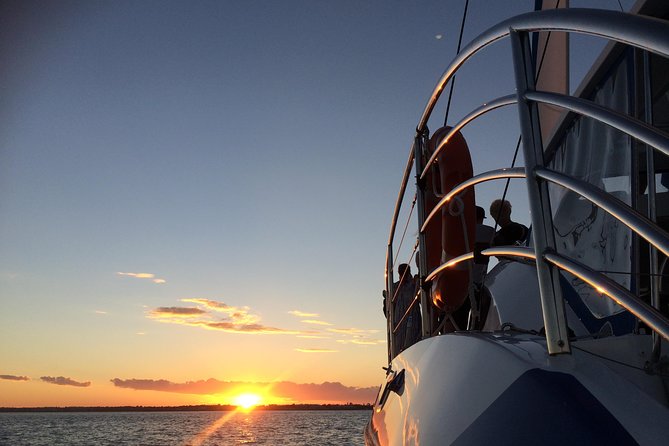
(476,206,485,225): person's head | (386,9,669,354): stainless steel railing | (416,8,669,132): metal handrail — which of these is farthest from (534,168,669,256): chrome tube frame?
(476,206,485,225): person's head

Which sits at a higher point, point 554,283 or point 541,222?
point 541,222

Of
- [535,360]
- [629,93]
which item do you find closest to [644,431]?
[535,360]

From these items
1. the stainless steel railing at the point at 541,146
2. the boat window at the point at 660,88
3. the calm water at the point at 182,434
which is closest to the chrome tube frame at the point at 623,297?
the stainless steel railing at the point at 541,146

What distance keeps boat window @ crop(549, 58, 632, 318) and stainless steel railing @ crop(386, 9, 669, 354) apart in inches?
34.9

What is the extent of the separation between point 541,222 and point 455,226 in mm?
960

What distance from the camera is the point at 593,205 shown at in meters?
2.81

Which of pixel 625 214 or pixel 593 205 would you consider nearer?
pixel 625 214

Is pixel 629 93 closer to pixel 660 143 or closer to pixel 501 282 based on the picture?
pixel 501 282

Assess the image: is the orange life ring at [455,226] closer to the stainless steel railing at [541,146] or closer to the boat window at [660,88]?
the stainless steel railing at [541,146]

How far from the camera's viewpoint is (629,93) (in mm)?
2568

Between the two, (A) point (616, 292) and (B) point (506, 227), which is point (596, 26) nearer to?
(A) point (616, 292)

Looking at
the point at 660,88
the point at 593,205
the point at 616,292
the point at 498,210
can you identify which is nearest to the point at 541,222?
the point at 616,292

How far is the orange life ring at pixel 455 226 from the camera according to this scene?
2.32m

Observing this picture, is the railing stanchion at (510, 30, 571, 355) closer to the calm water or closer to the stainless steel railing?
the stainless steel railing
